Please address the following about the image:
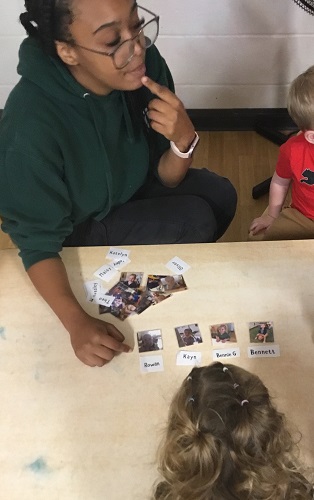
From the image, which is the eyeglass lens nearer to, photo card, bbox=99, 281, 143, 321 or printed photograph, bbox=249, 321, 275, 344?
photo card, bbox=99, 281, 143, 321

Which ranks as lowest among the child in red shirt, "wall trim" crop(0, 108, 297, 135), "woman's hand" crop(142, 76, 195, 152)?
"wall trim" crop(0, 108, 297, 135)

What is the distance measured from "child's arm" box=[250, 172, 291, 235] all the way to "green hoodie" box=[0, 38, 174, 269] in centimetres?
57

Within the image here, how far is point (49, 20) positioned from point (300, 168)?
2.70ft

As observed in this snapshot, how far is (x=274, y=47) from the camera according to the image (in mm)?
2361

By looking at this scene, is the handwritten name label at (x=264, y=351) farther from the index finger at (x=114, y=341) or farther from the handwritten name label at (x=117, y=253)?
the handwritten name label at (x=117, y=253)

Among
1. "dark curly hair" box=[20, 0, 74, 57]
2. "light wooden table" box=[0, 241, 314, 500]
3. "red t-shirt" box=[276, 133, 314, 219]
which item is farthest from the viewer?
"red t-shirt" box=[276, 133, 314, 219]

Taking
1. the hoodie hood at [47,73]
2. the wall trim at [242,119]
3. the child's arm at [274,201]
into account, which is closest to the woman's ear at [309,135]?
the child's arm at [274,201]

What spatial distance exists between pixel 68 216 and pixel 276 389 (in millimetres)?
642

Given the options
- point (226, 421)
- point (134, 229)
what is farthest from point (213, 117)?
point (226, 421)

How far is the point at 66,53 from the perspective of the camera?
3.96 feet

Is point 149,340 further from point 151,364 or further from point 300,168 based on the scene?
point 300,168

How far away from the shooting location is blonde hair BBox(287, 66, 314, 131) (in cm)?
150

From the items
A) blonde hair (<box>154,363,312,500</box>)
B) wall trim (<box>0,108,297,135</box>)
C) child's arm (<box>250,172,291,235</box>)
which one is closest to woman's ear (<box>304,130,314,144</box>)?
child's arm (<box>250,172,291,235</box>)

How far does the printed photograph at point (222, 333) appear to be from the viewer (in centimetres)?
116
